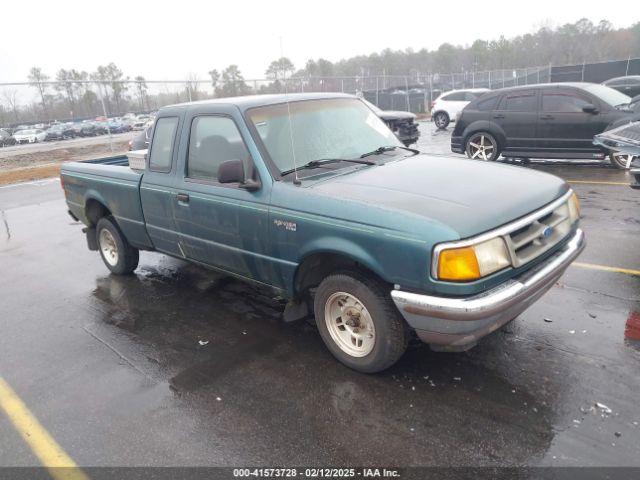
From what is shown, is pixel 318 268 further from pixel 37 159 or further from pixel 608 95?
pixel 37 159

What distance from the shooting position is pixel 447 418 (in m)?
3.07

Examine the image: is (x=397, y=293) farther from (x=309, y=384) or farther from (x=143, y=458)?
(x=143, y=458)

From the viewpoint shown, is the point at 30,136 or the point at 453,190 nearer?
the point at 453,190

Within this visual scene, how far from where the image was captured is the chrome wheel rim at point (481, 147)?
10930mm

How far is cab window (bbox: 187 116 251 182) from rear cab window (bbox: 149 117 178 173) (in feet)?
0.95

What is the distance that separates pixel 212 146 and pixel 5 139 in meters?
28.1

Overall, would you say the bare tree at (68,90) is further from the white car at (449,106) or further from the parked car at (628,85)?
the parked car at (628,85)

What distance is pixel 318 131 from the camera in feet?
13.8

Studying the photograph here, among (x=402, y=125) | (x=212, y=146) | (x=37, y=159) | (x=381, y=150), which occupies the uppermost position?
(x=212, y=146)

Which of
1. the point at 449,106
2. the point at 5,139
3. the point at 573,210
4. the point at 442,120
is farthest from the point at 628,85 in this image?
the point at 5,139

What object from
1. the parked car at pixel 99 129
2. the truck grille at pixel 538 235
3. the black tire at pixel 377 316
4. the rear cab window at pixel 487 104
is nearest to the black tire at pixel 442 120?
the rear cab window at pixel 487 104

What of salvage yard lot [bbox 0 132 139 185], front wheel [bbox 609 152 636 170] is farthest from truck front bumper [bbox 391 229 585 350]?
salvage yard lot [bbox 0 132 139 185]

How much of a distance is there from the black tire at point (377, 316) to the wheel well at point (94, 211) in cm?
362

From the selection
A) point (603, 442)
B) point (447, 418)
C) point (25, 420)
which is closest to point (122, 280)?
point (25, 420)
